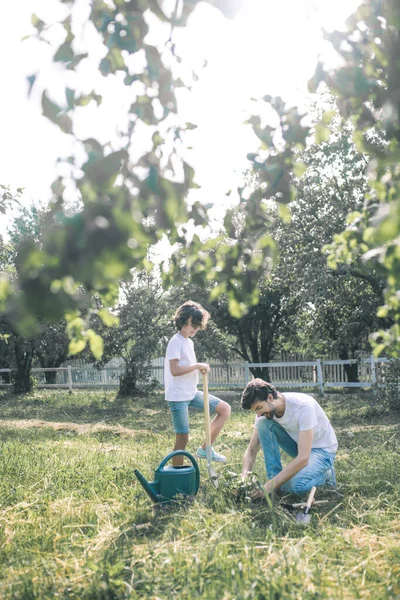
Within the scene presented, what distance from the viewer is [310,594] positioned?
2.33 meters

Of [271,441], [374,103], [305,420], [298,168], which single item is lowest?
[271,441]

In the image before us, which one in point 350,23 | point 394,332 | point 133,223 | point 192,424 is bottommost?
point 192,424

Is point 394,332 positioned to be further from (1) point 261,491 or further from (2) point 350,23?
(1) point 261,491

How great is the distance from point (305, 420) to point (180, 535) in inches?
48.5

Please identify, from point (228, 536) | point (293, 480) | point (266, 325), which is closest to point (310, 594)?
point (228, 536)

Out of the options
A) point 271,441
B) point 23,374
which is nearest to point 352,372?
point 23,374

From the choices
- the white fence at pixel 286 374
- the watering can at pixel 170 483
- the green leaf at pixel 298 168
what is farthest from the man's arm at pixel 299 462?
the white fence at pixel 286 374

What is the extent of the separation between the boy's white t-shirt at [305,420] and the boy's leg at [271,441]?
113mm

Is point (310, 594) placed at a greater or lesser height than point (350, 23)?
lesser

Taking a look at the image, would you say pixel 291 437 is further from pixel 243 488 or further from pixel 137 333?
pixel 137 333

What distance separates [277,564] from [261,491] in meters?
1.34

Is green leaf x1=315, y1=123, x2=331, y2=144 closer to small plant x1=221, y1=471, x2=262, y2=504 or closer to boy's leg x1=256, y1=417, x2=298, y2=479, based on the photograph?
small plant x1=221, y1=471, x2=262, y2=504

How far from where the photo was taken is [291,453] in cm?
462

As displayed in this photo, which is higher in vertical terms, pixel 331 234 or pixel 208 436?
pixel 331 234
